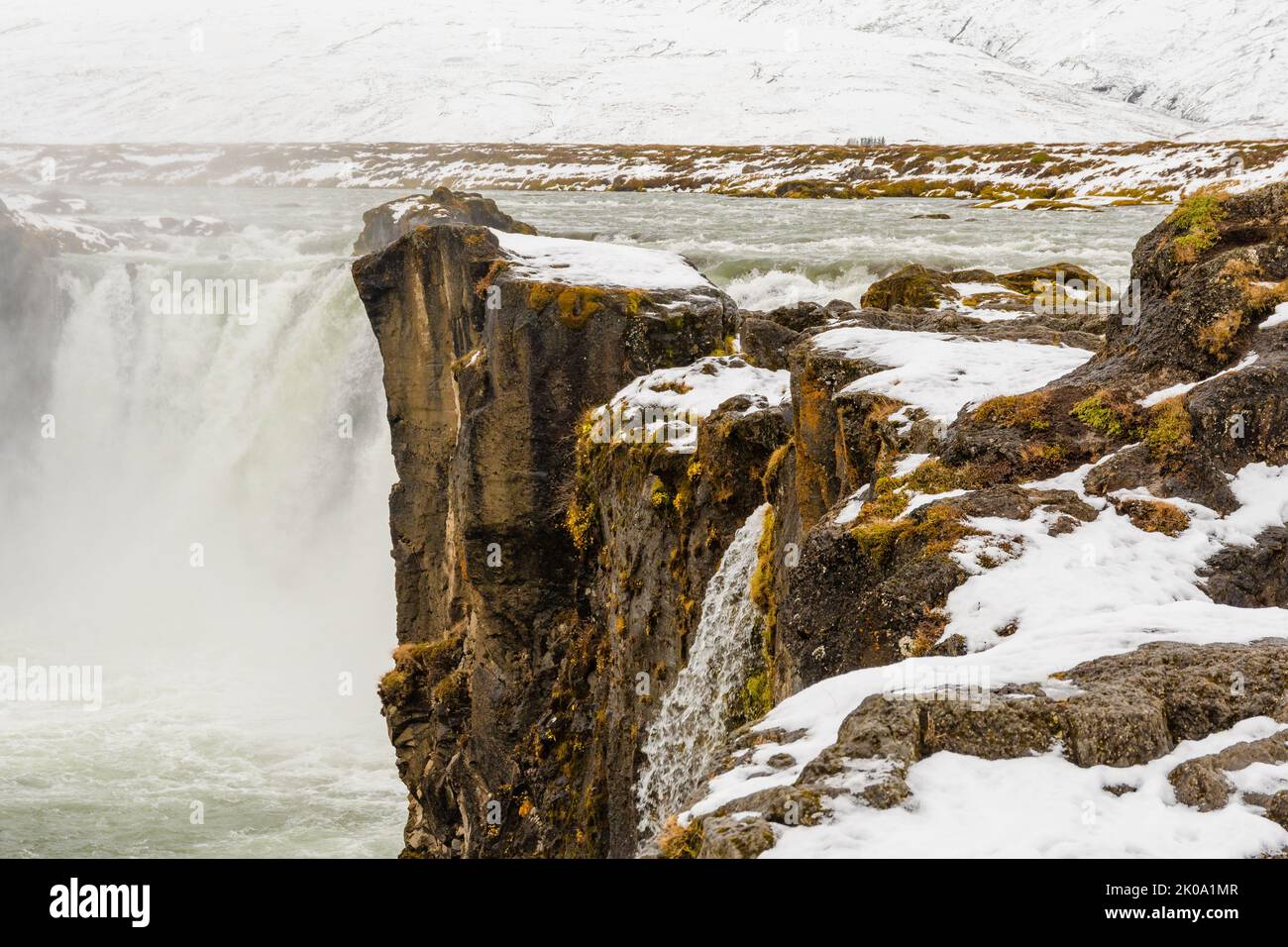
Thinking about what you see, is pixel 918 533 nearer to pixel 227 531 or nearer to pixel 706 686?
pixel 706 686

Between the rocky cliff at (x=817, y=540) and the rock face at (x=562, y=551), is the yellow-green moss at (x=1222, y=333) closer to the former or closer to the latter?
the rocky cliff at (x=817, y=540)

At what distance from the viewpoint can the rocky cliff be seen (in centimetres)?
654

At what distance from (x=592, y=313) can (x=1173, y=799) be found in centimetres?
1264

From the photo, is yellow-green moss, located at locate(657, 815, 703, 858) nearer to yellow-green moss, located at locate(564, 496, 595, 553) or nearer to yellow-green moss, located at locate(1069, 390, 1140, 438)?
yellow-green moss, located at locate(1069, 390, 1140, 438)

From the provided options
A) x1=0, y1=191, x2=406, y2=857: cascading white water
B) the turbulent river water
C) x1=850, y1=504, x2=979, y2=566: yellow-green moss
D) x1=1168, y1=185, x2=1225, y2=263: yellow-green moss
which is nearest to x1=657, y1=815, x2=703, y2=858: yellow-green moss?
x1=850, y1=504, x2=979, y2=566: yellow-green moss

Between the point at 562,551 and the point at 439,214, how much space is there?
20333 mm

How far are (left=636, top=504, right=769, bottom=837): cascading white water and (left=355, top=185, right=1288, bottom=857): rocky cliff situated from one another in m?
0.05

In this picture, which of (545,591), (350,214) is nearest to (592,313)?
(545,591)

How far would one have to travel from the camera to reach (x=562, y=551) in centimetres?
1828

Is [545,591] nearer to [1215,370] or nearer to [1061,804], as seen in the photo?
[1215,370]

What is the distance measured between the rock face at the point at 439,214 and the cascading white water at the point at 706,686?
69.0 feet

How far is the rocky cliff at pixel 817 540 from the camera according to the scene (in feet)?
21.5

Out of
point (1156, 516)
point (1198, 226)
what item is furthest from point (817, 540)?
point (1198, 226)

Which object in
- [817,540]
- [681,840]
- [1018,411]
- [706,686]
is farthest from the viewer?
[706,686]
